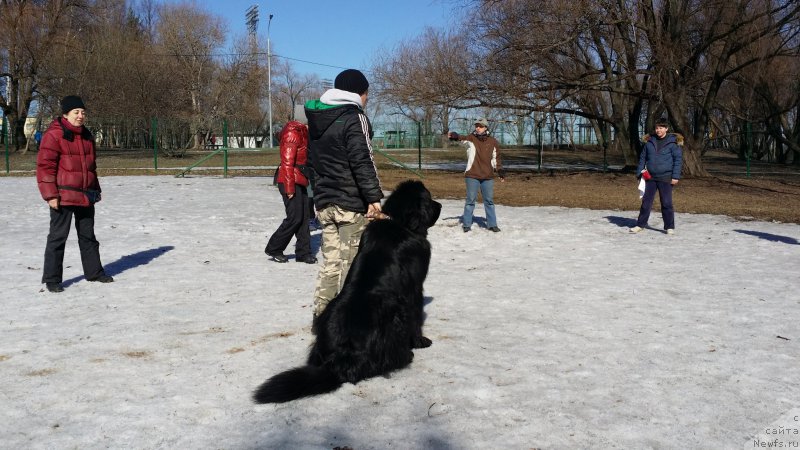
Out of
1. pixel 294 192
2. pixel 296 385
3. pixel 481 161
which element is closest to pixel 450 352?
pixel 296 385

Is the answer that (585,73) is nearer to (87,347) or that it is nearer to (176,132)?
(87,347)

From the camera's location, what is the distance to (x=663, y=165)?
9.99m

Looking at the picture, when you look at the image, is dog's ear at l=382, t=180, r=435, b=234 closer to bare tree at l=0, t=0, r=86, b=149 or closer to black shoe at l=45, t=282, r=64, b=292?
black shoe at l=45, t=282, r=64, b=292

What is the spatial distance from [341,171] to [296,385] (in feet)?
5.22

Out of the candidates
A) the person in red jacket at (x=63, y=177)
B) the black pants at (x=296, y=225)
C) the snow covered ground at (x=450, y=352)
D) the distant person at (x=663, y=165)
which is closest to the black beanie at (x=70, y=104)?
the person in red jacket at (x=63, y=177)

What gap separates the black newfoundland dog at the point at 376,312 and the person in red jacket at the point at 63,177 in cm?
347

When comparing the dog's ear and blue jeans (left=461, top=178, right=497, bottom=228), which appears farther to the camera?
blue jeans (left=461, top=178, right=497, bottom=228)

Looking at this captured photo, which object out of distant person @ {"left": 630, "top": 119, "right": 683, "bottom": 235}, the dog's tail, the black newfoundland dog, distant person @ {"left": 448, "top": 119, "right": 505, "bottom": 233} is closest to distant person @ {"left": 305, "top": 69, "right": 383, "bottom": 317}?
the black newfoundland dog

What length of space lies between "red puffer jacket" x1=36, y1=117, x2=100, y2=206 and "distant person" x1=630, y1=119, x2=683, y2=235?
760cm

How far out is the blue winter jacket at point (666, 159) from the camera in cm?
996

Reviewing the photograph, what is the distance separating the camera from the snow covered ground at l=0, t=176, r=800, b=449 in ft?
11.0

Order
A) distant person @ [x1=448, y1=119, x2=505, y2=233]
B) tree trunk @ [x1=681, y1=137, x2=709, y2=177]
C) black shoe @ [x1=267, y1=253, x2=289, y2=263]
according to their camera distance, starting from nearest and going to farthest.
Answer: black shoe @ [x1=267, y1=253, x2=289, y2=263], distant person @ [x1=448, y1=119, x2=505, y2=233], tree trunk @ [x1=681, y1=137, x2=709, y2=177]

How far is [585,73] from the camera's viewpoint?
2050cm

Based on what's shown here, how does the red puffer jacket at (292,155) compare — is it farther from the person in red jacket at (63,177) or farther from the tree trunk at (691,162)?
the tree trunk at (691,162)
